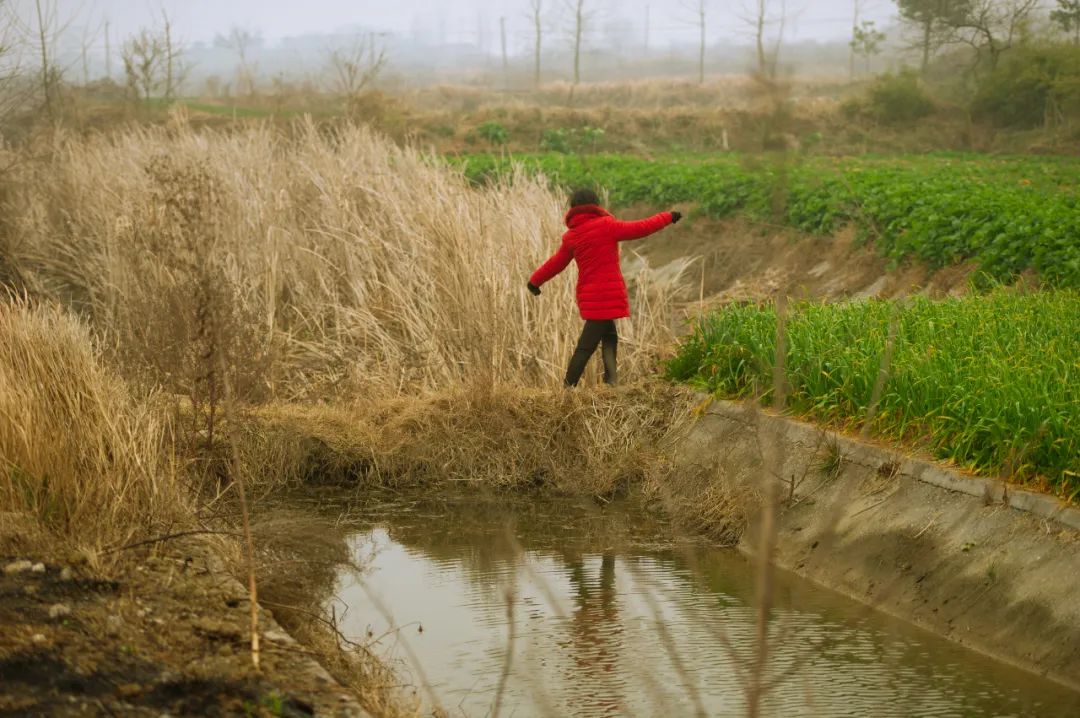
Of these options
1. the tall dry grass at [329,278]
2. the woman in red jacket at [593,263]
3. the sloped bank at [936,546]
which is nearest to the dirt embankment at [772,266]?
the tall dry grass at [329,278]

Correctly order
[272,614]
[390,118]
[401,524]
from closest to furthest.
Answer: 1. [272,614]
2. [401,524]
3. [390,118]

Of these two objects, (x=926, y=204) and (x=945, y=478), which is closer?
(x=945, y=478)

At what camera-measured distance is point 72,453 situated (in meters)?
6.34

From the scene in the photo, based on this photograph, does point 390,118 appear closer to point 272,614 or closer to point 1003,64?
point 1003,64

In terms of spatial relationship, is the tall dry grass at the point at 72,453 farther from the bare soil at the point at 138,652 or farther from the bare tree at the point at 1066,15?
the bare tree at the point at 1066,15

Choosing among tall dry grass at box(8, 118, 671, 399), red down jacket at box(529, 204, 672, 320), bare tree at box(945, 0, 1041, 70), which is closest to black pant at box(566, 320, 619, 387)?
red down jacket at box(529, 204, 672, 320)

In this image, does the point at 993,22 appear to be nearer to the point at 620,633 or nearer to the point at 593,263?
the point at 593,263

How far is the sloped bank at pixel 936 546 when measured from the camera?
614cm

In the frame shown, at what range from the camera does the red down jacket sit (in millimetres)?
10414

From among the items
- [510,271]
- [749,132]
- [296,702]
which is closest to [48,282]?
[510,271]

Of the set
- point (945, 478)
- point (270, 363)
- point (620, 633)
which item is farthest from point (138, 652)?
point (270, 363)

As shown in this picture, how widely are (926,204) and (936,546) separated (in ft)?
38.6

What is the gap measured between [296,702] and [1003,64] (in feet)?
137

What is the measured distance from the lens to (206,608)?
226 inches
